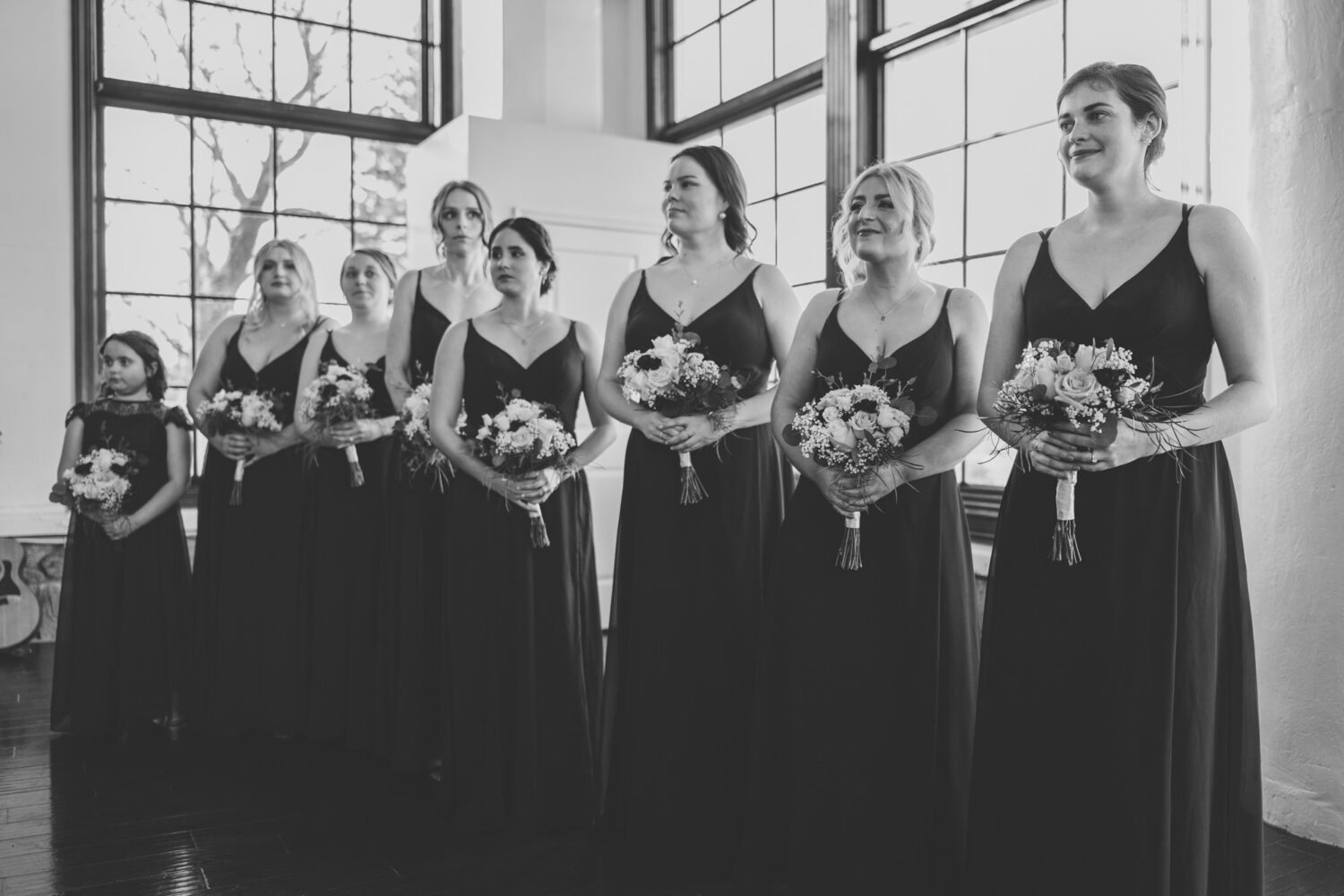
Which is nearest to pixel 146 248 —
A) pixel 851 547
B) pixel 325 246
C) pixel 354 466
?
pixel 325 246

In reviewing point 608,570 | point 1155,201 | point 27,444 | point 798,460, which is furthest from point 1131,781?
point 27,444

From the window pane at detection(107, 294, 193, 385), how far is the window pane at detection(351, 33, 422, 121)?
190 centimetres

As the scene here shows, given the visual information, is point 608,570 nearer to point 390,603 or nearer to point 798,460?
point 390,603

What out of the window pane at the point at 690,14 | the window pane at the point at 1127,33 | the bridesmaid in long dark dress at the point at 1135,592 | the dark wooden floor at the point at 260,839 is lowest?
the dark wooden floor at the point at 260,839

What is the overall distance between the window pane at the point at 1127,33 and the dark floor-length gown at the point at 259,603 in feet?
12.3

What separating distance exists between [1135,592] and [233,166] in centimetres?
675

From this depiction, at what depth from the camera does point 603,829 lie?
362 cm

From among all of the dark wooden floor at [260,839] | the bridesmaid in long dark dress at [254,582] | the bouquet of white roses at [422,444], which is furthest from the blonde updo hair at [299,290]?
the dark wooden floor at [260,839]

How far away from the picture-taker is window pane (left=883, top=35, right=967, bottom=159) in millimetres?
5301

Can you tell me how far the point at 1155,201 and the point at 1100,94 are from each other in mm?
283

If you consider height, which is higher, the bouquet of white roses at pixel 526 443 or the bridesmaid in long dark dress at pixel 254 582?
the bouquet of white roses at pixel 526 443

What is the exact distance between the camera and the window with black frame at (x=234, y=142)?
7148mm

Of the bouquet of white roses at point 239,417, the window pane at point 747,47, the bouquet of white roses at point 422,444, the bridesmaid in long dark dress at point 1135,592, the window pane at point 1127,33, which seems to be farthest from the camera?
the window pane at point 747,47

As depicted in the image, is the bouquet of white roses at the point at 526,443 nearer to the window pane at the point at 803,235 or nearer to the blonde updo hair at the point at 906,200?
the blonde updo hair at the point at 906,200
